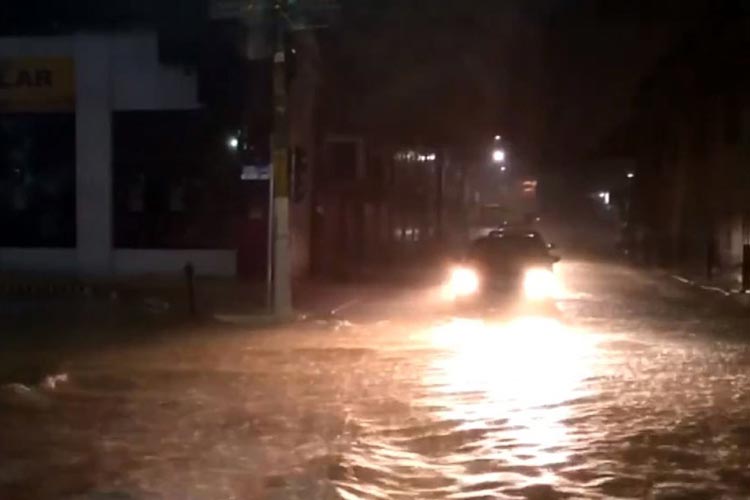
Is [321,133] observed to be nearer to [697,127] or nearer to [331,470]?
[697,127]

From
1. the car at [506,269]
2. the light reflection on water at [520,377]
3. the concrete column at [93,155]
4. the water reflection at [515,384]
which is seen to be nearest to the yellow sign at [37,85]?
the concrete column at [93,155]

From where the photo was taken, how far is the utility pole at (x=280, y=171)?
2450 centimetres

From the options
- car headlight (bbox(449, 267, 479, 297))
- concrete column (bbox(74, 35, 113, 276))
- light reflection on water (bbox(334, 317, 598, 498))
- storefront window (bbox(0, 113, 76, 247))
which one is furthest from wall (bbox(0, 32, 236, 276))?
light reflection on water (bbox(334, 317, 598, 498))

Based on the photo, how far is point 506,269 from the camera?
3053 centimetres

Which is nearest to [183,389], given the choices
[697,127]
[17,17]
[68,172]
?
[68,172]

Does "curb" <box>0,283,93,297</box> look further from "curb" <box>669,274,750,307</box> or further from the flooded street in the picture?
"curb" <box>669,274,750,307</box>

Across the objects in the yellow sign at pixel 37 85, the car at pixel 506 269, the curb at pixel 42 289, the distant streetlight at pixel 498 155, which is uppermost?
the distant streetlight at pixel 498 155

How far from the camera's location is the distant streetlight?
9811 centimetres

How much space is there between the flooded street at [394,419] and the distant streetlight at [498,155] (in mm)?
76072

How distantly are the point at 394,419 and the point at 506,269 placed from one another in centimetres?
→ 1741

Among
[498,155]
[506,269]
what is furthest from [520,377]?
[498,155]

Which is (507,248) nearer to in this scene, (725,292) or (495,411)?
(725,292)

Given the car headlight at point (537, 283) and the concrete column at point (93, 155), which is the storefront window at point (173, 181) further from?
the car headlight at point (537, 283)

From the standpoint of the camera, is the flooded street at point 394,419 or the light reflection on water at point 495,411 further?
the light reflection on water at point 495,411
